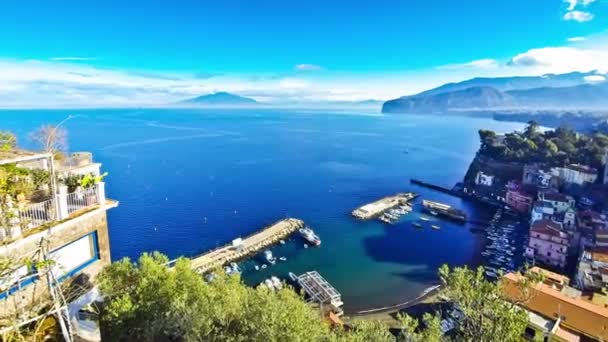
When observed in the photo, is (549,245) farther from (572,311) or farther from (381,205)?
(381,205)

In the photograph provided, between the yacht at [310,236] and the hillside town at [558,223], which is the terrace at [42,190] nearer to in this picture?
the hillside town at [558,223]

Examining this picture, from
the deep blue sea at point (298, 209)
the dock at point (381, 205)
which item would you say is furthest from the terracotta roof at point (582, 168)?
the dock at point (381, 205)

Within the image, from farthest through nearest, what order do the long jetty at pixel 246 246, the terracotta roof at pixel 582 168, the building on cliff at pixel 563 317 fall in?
the terracotta roof at pixel 582 168 → the long jetty at pixel 246 246 → the building on cliff at pixel 563 317

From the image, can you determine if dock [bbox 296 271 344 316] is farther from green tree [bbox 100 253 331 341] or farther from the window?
the window

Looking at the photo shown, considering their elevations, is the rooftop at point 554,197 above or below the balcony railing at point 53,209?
below

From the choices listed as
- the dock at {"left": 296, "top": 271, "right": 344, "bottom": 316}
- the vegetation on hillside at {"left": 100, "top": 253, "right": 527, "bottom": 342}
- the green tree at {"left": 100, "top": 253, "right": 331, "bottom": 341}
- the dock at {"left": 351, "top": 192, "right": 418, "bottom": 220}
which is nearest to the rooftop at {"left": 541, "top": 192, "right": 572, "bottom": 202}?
the dock at {"left": 351, "top": 192, "right": 418, "bottom": 220}

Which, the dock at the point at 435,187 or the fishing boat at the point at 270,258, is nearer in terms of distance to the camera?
the fishing boat at the point at 270,258

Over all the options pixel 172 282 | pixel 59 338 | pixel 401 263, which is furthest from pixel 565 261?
pixel 59 338

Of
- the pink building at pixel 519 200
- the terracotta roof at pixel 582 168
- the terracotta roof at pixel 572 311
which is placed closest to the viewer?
the terracotta roof at pixel 572 311
